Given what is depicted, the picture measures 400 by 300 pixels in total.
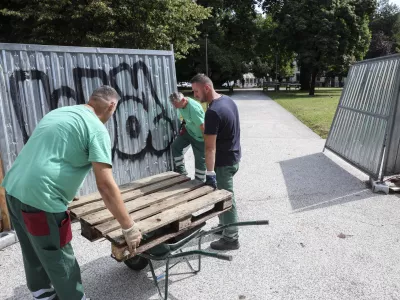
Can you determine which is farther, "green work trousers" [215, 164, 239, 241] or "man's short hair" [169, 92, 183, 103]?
"man's short hair" [169, 92, 183, 103]

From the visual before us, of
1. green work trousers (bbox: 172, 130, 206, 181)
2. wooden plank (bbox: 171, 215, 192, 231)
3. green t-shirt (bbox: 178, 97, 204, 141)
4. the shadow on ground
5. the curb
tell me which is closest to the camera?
wooden plank (bbox: 171, 215, 192, 231)

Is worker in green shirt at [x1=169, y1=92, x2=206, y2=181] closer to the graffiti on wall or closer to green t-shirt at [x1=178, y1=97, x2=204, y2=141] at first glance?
green t-shirt at [x1=178, y1=97, x2=204, y2=141]

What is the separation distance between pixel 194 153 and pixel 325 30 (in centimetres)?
2445

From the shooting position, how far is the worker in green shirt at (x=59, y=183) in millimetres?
2143

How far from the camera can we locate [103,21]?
13656 mm

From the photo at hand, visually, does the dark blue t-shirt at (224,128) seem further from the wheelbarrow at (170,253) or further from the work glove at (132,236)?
the work glove at (132,236)

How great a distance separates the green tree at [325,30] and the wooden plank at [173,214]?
26.2m

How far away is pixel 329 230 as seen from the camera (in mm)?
4238

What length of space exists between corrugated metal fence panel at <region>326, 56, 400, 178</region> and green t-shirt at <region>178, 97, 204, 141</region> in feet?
10.3

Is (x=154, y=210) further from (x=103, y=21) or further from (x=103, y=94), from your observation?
(x=103, y=21)

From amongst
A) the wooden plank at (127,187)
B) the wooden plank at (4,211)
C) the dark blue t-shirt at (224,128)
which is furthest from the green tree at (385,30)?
the wooden plank at (4,211)

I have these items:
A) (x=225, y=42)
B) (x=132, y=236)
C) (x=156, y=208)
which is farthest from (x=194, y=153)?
(x=225, y=42)

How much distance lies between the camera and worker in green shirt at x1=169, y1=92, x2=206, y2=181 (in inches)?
202

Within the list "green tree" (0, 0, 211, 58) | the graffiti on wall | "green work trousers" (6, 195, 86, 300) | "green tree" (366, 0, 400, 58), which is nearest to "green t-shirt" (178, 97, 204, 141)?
the graffiti on wall
